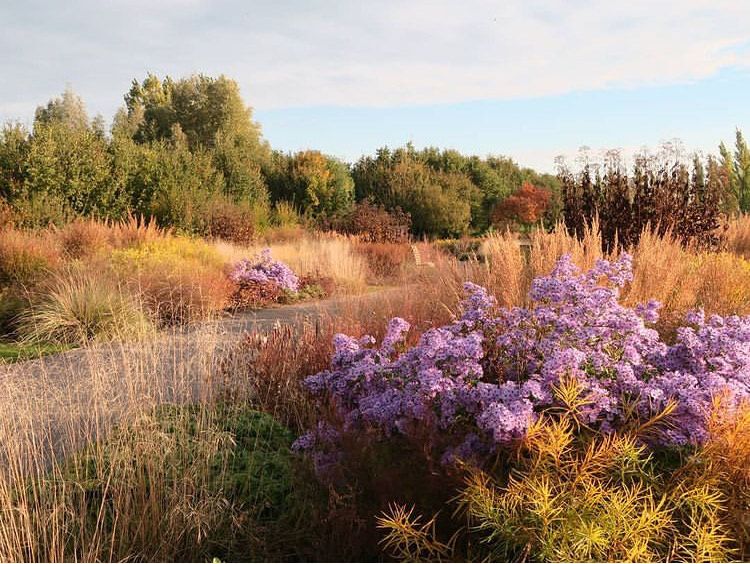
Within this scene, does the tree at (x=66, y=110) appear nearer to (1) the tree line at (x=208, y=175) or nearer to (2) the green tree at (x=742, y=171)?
(1) the tree line at (x=208, y=175)

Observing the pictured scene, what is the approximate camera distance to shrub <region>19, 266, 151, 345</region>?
802 cm

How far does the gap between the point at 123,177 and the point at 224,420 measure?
14.0 metres

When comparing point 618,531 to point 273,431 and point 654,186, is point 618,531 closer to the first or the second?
point 273,431

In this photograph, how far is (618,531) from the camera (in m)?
2.36

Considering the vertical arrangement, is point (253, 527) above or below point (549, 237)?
below

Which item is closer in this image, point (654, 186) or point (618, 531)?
point (618, 531)

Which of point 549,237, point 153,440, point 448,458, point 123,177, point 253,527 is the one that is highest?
point 123,177

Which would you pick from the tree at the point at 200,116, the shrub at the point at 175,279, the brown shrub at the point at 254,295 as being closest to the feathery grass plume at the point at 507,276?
the shrub at the point at 175,279

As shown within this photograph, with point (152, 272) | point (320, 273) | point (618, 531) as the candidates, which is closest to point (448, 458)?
point (618, 531)

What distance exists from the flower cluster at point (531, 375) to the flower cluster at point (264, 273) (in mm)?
7714

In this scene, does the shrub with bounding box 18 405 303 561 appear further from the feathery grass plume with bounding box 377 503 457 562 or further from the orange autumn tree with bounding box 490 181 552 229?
the orange autumn tree with bounding box 490 181 552 229

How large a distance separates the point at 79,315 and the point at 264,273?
3.47 metres

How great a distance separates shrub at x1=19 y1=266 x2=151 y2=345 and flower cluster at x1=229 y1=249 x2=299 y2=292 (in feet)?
8.27

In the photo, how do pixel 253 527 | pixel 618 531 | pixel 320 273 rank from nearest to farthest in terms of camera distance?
1. pixel 618 531
2. pixel 253 527
3. pixel 320 273
